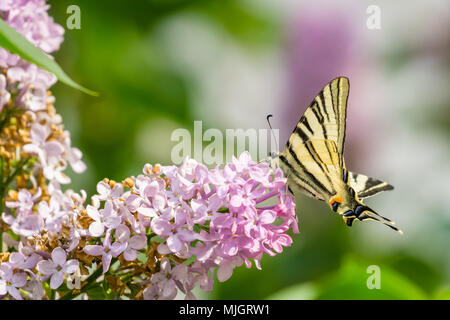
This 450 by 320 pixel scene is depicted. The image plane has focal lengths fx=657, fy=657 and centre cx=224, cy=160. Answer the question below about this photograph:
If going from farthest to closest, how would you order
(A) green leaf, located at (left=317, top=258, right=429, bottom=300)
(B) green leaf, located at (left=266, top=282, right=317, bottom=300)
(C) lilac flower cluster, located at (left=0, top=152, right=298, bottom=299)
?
(B) green leaf, located at (left=266, top=282, right=317, bottom=300) → (A) green leaf, located at (left=317, top=258, right=429, bottom=300) → (C) lilac flower cluster, located at (left=0, top=152, right=298, bottom=299)

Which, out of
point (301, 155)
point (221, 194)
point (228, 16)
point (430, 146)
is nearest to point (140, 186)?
point (221, 194)

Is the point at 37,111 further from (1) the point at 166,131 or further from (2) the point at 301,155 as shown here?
(1) the point at 166,131

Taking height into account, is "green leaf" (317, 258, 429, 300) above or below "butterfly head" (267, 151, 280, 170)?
below

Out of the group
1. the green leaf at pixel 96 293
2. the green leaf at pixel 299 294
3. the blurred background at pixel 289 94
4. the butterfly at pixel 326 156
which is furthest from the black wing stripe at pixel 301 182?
the blurred background at pixel 289 94

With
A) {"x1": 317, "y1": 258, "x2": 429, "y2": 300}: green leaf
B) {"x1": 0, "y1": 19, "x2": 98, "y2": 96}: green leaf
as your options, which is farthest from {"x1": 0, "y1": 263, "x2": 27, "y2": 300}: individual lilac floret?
{"x1": 317, "y1": 258, "x2": 429, "y2": 300}: green leaf

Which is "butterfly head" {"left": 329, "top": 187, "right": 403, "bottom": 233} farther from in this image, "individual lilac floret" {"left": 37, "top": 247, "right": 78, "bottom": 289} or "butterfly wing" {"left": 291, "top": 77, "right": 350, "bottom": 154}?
"individual lilac floret" {"left": 37, "top": 247, "right": 78, "bottom": 289}

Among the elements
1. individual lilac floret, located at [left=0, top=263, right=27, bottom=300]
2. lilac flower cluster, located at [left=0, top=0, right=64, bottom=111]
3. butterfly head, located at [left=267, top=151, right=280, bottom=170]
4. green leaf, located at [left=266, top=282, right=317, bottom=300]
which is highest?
lilac flower cluster, located at [left=0, top=0, right=64, bottom=111]

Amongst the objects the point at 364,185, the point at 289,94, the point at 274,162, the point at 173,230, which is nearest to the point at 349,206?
the point at 364,185
